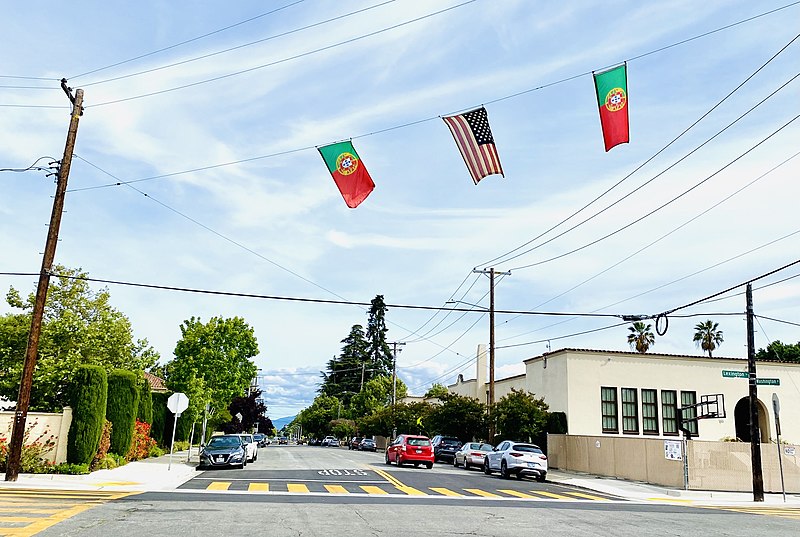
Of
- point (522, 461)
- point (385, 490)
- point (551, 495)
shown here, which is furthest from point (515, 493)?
point (522, 461)

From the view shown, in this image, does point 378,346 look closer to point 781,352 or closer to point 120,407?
point 781,352

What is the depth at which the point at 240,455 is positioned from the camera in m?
30.3

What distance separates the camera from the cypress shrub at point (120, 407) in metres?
27.9

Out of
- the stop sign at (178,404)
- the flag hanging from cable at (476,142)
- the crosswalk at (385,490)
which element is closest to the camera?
the flag hanging from cable at (476,142)

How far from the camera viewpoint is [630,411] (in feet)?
132

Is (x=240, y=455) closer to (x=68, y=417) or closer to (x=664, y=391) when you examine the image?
(x=68, y=417)

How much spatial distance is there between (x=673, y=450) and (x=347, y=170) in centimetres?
1635

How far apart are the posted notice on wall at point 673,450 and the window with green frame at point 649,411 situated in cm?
1437

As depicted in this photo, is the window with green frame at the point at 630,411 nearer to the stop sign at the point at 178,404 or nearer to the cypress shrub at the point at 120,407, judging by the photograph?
the stop sign at the point at 178,404

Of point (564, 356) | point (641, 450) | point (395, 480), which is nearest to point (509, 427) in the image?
point (564, 356)

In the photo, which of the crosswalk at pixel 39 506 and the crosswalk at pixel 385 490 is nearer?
the crosswalk at pixel 39 506

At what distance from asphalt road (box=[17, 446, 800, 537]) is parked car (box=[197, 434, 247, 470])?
6.38 metres

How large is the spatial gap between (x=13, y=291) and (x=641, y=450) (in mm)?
28678

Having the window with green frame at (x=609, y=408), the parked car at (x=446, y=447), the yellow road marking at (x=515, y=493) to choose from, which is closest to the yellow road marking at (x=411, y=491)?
the yellow road marking at (x=515, y=493)
